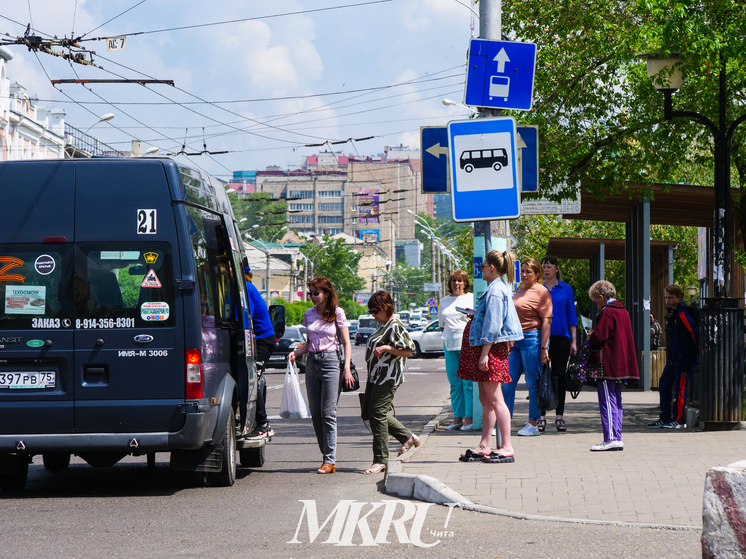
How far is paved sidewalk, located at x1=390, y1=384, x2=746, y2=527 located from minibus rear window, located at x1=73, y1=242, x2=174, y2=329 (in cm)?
234

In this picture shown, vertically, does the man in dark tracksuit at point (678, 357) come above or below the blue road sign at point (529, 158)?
below

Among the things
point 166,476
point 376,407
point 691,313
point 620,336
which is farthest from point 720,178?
point 166,476

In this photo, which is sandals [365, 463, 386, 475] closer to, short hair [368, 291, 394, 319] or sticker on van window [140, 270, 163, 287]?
short hair [368, 291, 394, 319]

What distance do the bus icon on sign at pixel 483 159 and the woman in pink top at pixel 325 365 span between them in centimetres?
164

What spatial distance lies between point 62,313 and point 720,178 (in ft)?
23.8

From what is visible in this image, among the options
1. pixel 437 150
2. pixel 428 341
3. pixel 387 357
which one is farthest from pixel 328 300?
pixel 428 341

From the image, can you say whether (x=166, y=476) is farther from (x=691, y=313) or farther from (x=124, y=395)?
(x=691, y=313)

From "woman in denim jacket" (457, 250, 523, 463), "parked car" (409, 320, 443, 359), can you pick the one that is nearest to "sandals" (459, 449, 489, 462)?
"woman in denim jacket" (457, 250, 523, 463)

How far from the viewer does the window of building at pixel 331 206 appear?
173m

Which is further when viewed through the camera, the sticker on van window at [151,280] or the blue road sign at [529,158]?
the blue road sign at [529,158]

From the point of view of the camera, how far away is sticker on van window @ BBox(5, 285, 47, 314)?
755 cm

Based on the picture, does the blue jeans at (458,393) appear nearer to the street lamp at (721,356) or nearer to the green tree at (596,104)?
the street lamp at (721,356)

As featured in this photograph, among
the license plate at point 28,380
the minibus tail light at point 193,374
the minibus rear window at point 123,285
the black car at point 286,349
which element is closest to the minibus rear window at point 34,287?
the minibus rear window at point 123,285

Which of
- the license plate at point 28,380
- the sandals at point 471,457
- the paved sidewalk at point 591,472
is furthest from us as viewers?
the sandals at point 471,457
